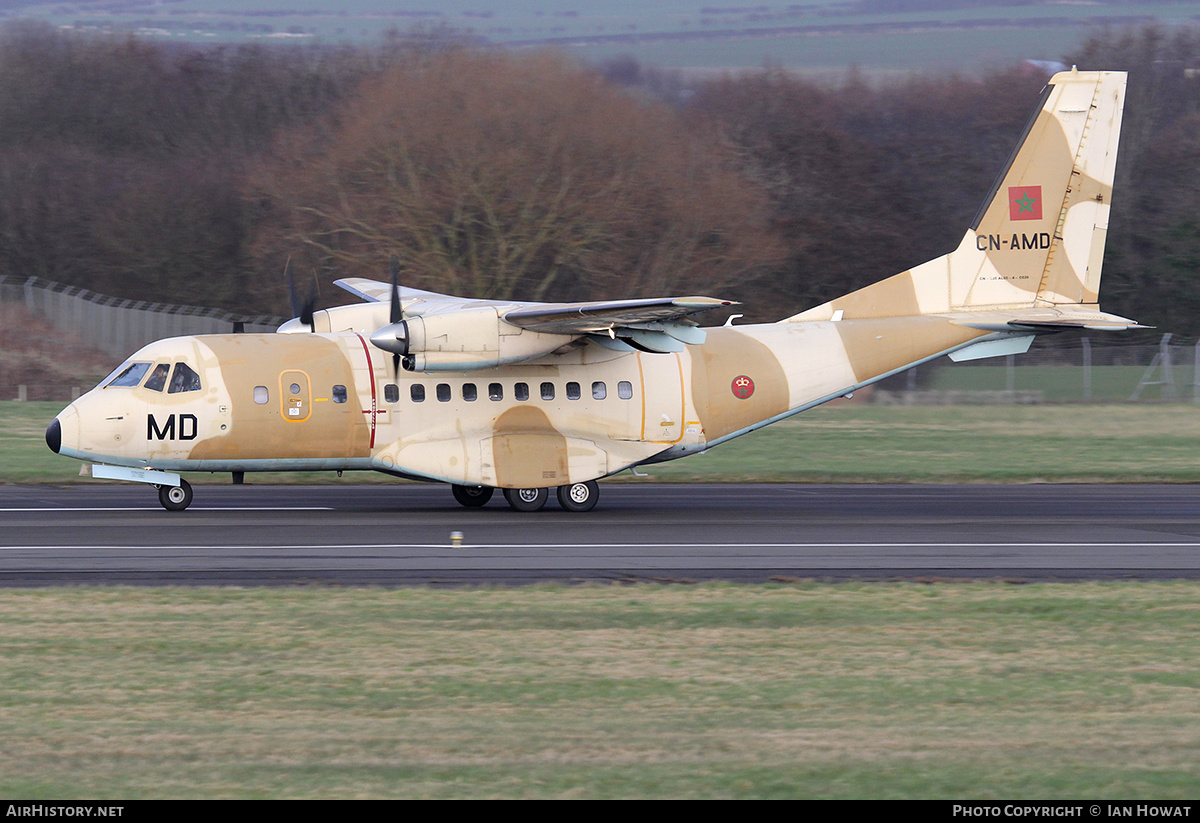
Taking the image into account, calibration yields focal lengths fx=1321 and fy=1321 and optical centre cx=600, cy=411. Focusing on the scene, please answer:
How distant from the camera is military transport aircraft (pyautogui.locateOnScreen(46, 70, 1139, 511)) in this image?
20.0m

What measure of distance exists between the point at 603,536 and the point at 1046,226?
1068 cm

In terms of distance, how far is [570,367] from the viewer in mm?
21250

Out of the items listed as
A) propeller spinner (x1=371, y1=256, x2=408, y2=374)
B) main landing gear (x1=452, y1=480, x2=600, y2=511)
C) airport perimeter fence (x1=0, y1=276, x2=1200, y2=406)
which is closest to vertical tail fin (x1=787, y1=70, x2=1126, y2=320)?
main landing gear (x1=452, y1=480, x2=600, y2=511)

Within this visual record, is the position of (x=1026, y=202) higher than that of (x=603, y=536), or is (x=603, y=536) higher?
(x=1026, y=202)

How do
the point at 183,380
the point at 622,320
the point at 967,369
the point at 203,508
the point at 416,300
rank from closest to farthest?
the point at 622,320 < the point at 183,380 < the point at 203,508 < the point at 416,300 < the point at 967,369

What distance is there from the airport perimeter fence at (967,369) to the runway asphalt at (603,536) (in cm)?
1362

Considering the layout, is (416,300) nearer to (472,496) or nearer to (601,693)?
(472,496)

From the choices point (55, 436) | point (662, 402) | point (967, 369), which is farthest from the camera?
point (967, 369)

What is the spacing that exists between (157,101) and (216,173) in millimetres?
12981

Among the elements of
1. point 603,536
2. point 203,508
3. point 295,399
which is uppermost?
point 295,399

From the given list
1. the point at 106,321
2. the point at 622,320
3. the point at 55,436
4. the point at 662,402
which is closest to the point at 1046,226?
the point at 662,402

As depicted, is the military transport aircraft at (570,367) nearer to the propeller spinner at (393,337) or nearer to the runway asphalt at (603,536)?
the propeller spinner at (393,337)

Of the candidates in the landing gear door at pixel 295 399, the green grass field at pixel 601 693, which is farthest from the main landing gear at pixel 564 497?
the green grass field at pixel 601 693

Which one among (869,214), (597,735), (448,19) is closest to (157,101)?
(448,19)
